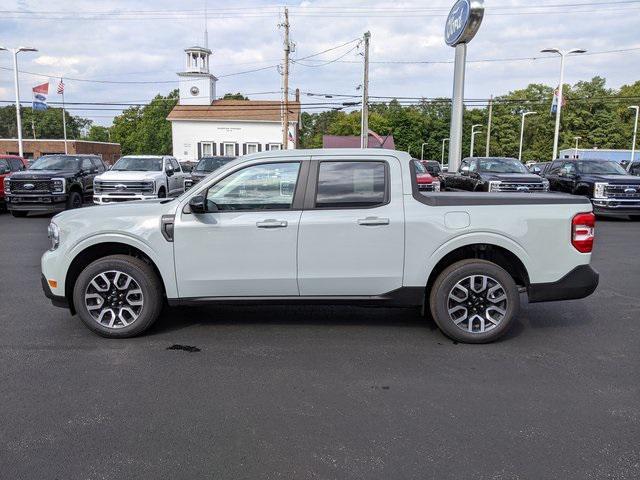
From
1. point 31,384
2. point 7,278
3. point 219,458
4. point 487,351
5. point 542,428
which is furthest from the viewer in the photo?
point 7,278

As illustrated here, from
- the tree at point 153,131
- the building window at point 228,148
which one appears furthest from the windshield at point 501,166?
the tree at point 153,131

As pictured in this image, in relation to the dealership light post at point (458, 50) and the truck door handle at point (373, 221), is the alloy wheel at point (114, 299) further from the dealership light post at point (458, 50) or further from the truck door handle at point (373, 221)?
the dealership light post at point (458, 50)

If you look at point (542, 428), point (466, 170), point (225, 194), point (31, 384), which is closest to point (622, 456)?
point (542, 428)

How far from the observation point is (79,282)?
5113 millimetres

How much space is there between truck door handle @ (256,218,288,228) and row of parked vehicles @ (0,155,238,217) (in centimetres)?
1163

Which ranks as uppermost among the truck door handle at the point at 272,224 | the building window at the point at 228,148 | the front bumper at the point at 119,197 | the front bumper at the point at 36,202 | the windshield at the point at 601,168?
the building window at the point at 228,148

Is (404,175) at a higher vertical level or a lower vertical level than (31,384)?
higher

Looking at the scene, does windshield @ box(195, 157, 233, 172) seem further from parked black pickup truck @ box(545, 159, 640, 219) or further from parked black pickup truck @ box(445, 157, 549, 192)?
parked black pickup truck @ box(545, 159, 640, 219)

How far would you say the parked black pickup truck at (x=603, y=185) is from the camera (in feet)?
52.3

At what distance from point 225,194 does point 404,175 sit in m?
1.72

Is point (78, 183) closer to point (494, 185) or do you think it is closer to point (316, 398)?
point (494, 185)

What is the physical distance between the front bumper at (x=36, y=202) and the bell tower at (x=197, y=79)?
156ft

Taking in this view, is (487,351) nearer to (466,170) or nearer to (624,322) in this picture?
(624,322)

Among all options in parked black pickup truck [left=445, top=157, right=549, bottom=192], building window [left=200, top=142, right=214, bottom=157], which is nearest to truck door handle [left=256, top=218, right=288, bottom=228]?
parked black pickup truck [left=445, top=157, right=549, bottom=192]
